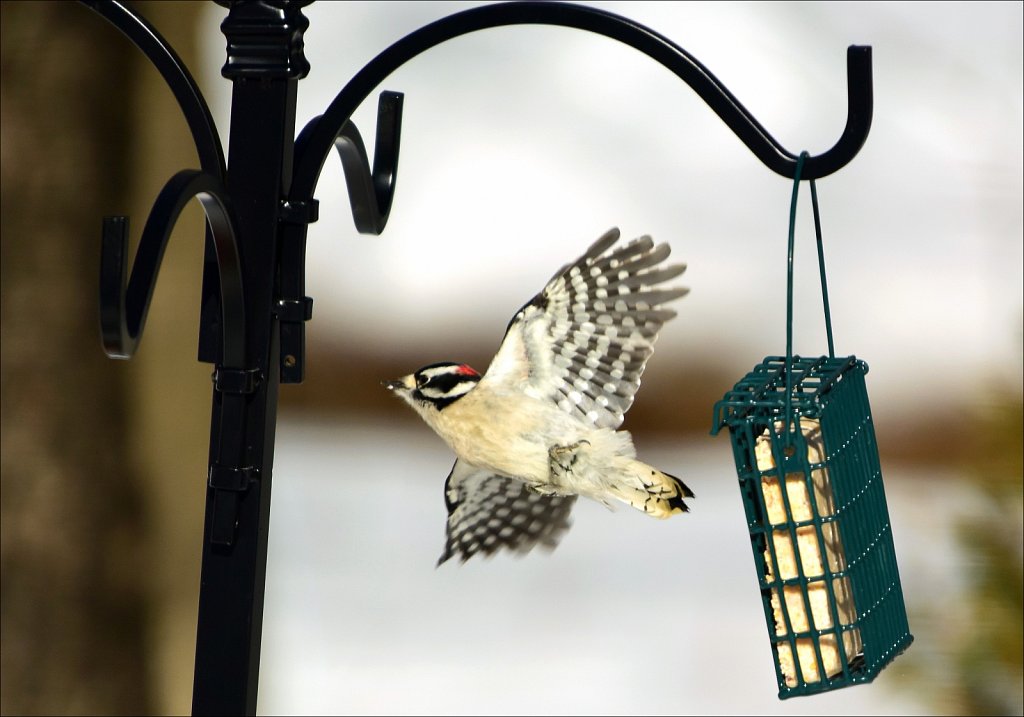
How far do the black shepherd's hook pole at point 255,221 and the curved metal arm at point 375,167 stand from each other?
69 mm

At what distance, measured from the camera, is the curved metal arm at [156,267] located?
835 mm

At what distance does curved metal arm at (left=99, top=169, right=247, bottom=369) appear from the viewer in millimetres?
835

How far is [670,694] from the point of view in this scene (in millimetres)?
2834

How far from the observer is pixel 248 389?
0.98m

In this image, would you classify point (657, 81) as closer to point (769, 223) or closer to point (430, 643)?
point (769, 223)

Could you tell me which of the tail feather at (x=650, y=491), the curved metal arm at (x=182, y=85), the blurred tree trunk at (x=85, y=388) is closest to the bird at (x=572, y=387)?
the tail feather at (x=650, y=491)

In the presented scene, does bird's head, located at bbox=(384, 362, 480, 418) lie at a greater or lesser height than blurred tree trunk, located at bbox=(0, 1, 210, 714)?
lesser

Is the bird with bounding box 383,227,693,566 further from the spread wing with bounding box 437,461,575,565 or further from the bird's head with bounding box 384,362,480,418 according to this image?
the spread wing with bounding box 437,461,575,565

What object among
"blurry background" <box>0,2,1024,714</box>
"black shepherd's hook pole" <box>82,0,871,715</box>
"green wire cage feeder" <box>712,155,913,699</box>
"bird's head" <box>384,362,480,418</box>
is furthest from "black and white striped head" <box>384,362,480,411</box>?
"blurry background" <box>0,2,1024,714</box>

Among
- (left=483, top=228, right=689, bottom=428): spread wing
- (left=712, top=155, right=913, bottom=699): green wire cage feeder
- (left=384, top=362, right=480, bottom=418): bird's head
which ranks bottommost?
(left=712, top=155, right=913, bottom=699): green wire cage feeder

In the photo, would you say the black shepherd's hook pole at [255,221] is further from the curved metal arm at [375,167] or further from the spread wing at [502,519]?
the spread wing at [502,519]

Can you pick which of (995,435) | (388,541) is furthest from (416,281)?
(995,435)

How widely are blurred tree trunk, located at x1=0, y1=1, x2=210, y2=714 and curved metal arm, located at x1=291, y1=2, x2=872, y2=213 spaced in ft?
5.54

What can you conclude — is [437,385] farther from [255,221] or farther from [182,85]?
[182,85]
